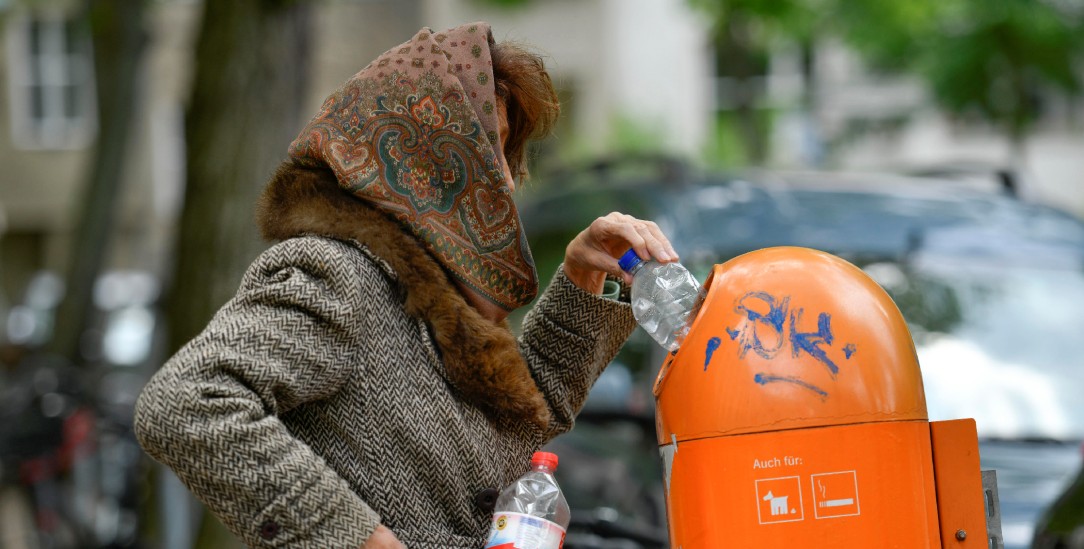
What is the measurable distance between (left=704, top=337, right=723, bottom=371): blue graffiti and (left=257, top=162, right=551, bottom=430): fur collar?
34 cm

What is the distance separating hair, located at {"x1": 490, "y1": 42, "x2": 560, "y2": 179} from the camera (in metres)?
2.52

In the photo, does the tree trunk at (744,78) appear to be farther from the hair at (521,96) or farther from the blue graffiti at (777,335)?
the blue graffiti at (777,335)

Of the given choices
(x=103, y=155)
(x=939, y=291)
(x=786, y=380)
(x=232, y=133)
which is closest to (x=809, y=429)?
(x=786, y=380)

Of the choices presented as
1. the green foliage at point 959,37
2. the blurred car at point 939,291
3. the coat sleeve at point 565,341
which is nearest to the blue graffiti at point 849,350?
the coat sleeve at point 565,341

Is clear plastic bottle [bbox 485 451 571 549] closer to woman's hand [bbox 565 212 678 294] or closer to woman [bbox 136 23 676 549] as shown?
woman [bbox 136 23 676 549]

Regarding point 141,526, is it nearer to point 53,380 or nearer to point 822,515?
point 53,380

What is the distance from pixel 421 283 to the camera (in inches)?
89.7

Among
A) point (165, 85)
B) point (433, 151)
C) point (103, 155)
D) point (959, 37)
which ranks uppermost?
point (165, 85)

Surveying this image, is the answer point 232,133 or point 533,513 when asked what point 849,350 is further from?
point 232,133

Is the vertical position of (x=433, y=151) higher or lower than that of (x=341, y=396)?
higher

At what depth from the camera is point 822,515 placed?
2117 millimetres

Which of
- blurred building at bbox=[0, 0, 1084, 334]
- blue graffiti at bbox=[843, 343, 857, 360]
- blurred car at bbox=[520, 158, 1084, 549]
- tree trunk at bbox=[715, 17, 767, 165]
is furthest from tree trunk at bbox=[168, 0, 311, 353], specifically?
blurred building at bbox=[0, 0, 1084, 334]

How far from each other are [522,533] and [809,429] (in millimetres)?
485

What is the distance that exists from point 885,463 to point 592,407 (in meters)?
2.58
